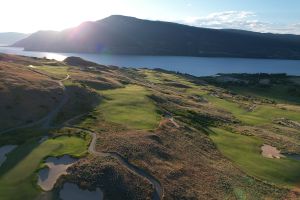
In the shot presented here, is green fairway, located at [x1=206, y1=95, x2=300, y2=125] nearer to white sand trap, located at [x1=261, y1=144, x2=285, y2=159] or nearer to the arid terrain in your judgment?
the arid terrain

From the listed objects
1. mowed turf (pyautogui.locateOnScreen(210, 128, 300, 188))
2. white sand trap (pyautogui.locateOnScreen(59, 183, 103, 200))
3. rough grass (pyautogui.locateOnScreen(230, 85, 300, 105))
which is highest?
white sand trap (pyautogui.locateOnScreen(59, 183, 103, 200))

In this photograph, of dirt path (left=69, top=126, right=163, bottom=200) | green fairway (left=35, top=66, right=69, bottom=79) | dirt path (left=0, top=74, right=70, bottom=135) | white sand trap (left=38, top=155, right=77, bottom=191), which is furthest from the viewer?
green fairway (left=35, top=66, right=69, bottom=79)

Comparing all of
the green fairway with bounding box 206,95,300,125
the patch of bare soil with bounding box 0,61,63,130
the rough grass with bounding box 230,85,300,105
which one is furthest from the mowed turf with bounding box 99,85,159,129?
→ the rough grass with bounding box 230,85,300,105

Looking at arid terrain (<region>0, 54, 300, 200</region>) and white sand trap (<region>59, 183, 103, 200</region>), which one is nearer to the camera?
white sand trap (<region>59, 183, 103, 200</region>)

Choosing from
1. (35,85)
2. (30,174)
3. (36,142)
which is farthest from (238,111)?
(30,174)

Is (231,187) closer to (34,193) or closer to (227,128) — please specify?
(34,193)

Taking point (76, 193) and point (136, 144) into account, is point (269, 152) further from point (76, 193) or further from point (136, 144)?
point (76, 193)
